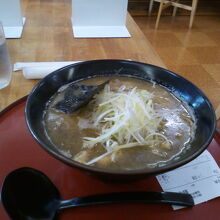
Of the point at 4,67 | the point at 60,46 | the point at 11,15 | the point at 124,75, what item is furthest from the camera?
the point at 11,15

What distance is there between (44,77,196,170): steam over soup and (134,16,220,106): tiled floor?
4.97ft

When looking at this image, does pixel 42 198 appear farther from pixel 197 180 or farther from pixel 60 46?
pixel 60 46

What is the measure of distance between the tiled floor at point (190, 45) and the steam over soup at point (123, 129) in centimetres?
152

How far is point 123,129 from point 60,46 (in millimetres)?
839

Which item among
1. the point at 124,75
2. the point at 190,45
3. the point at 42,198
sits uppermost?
the point at 124,75

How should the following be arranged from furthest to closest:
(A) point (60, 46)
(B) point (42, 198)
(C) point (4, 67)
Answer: (A) point (60, 46) < (C) point (4, 67) < (B) point (42, 198)

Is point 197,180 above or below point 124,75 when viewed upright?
below

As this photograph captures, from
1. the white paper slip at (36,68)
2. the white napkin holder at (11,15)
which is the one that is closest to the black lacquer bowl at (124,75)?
the white paper slip at (36,68)

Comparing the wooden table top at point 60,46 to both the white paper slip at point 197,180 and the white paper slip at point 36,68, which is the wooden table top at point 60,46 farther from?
the white paper slip at point 197,180

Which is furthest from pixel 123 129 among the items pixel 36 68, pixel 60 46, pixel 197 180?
pixel 60 46

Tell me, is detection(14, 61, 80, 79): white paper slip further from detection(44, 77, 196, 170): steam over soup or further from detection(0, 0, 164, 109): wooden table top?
detection(44, 77, 196, 170): steam over soup

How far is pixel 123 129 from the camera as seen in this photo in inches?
27.1

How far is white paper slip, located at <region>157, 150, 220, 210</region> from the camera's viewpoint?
69 cm

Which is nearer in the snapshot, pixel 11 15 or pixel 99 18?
pixel 11 15
